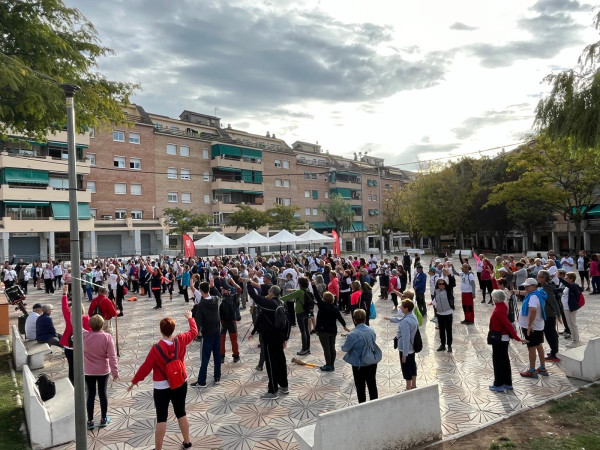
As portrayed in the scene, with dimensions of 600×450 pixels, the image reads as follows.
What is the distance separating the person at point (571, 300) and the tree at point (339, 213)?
5298cm

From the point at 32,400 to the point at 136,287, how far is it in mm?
16822

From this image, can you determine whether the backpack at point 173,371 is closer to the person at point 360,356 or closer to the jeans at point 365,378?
the person at point 360,356

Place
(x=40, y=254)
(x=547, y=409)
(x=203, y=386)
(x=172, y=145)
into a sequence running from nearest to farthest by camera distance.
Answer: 1. (x=547, y=409)
2. (x=203, y=386)
3. (x=40, y=254)
4. (x=172, y=145)

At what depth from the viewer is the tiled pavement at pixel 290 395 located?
18.7 feet

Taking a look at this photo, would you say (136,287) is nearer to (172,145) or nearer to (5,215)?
(5,215)

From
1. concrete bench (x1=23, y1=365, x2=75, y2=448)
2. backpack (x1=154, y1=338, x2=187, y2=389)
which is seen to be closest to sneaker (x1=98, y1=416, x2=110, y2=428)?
concrete bench (x1=23, y1=365, x2=75, y2=448)

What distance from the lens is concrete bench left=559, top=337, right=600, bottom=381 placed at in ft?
23.4

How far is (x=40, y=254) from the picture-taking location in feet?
122

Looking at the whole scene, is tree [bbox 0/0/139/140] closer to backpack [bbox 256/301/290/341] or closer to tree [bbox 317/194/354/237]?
backpack [bbox 256/301/290/341]

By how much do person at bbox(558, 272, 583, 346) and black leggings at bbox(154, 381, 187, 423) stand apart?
815 centimetres

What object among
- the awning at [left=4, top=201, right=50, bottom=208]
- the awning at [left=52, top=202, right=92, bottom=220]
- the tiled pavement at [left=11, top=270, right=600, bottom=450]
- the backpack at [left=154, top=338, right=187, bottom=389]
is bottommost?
the tiled pavement at [left=11, top=270, right=600, bottom=450]

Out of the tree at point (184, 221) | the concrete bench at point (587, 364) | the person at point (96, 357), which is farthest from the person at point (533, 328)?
the tree at point (184, 221)

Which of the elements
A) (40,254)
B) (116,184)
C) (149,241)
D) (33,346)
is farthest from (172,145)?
(33,346)

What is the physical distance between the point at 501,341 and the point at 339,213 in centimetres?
5584
